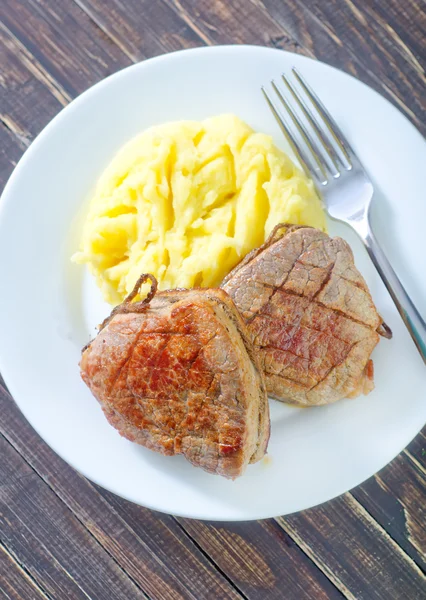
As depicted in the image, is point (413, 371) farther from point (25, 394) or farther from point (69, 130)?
point (69, 130)

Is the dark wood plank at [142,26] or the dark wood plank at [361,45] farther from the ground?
the dark wood plank at [142,26]

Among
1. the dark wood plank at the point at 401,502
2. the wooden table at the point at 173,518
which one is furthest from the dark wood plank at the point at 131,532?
the dark wood plank at the point at 401,502

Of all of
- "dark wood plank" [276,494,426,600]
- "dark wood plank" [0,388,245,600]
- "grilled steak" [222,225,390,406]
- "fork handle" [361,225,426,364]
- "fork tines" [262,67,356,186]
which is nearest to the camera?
"grilled steak" [222,225,390,406]

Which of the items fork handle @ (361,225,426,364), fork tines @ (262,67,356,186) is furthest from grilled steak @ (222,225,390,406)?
fork tines @ (262,67,356,186)

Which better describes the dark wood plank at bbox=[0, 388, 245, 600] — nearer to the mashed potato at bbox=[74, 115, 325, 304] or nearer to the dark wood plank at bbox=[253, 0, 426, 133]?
the mashed potato at bbox=[74, 115, 325, 304]

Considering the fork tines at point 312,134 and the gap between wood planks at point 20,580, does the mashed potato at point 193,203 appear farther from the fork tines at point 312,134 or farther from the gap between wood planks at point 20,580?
the gap between wood planks at point 20,580

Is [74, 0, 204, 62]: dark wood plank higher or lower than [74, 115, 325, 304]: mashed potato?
higher

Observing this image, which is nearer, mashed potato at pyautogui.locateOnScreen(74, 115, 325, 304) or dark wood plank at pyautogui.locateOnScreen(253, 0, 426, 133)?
mashed potato at pyautogui.locateOnScreen(74, 115, 325, 304)
